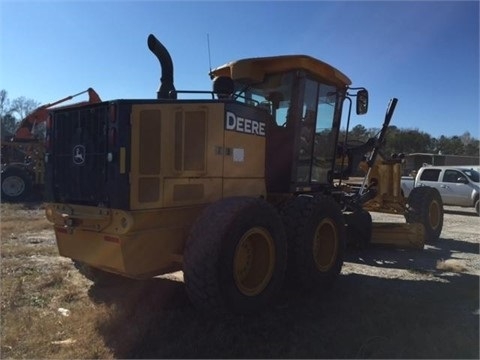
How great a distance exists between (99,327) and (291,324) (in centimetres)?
190

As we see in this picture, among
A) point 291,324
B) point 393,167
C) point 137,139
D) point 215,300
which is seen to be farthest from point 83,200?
point 393,167

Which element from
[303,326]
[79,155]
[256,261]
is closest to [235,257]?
[256,261]

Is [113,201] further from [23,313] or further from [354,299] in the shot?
[354,299]

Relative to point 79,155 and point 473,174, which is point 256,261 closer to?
point 79,155

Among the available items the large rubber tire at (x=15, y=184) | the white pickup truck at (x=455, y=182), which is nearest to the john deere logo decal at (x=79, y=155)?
the large rubber tire at (x=15, y=184)

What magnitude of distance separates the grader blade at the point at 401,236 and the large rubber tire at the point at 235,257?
4491 millimetres

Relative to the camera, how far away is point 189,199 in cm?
500

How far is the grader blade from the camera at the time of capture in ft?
29.9

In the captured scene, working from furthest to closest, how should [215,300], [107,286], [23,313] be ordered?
1. [107,286]
2. [23,313]
3. [215,300]

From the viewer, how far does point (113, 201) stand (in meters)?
4.65

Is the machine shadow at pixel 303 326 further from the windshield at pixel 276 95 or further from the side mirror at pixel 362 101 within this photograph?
the side mirror at pixel 362 101

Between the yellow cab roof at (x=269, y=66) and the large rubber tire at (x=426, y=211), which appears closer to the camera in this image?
the yellow cab roof at (x=269, y=66)

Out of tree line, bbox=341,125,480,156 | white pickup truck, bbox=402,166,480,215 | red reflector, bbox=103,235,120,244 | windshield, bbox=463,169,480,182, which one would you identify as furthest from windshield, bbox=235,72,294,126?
A: tree line, bbox=341,125,480,156

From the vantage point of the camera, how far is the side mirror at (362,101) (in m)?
7.52
